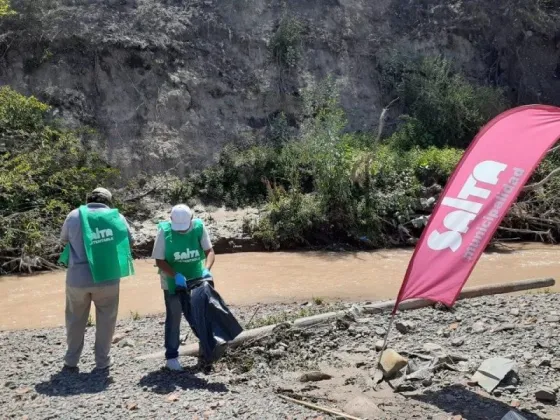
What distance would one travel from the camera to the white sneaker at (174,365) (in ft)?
19.0

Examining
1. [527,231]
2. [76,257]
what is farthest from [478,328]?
[527,231]

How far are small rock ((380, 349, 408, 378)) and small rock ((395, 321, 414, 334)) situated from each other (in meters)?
1.06

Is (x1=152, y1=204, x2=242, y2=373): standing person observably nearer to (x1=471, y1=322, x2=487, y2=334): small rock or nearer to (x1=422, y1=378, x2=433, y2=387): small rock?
(x1=422, y1=378, x2=433, y2=387): small rock

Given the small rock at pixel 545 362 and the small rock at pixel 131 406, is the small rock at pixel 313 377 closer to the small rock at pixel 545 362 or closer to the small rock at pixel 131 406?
the small rock at pixel 131 406

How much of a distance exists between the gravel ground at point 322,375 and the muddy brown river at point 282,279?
2942 mm

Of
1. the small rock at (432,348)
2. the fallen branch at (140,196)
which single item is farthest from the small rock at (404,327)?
the fallen branch at (140,196)

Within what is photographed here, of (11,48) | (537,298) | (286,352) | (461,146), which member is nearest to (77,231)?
(286,352)

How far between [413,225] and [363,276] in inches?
123

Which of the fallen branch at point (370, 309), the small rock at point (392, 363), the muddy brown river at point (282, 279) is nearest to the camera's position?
the small rock at point (392, 363)

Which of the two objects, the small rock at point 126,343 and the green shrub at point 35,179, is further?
the green shrub at point 35,179

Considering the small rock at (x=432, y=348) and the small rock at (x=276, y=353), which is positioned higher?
the small rock at (x=432, y=348)

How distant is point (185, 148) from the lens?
17.3m

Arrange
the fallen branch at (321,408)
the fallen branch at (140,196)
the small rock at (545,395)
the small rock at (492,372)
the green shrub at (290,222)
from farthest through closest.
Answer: the fallen branch at (140,196) < the green shrub at (290,222) < the small rock at (492,372) < the small rock at (545,395) < the fallen branch at (321,408)

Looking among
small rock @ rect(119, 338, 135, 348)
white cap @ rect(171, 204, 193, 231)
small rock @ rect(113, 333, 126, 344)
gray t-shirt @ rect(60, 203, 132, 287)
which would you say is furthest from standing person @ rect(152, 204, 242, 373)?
small rock @ rect(113, 333, 126, 344)
